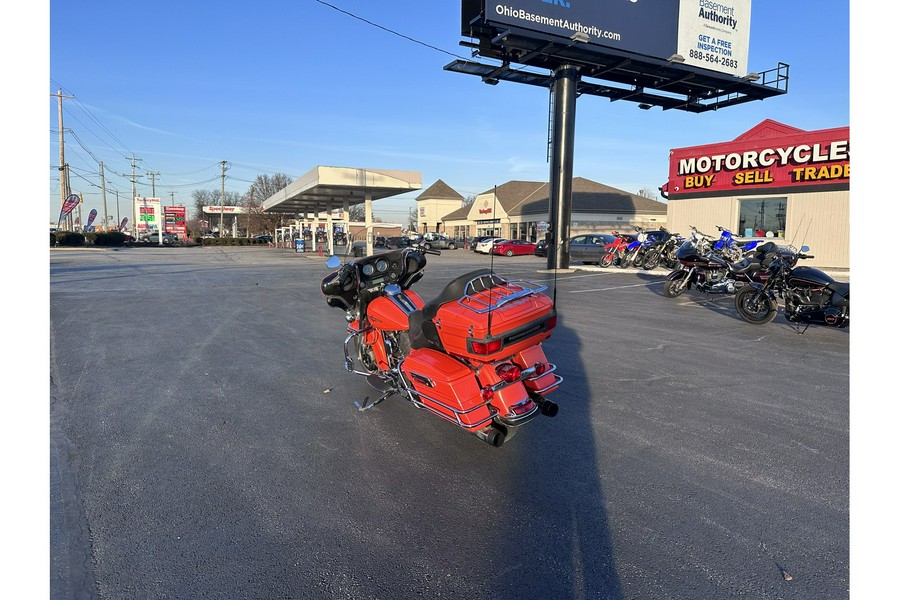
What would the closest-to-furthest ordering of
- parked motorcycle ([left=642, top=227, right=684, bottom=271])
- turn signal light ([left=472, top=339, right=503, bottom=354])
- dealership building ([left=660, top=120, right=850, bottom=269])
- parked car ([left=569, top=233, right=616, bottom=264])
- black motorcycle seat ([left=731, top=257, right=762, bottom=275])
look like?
1. turn signal light ([left=472, top=339, right=503, bottom=354])
2. black motorcycle seat ([left=731, top=257, right=762, bottom=275])
3. parked motorcycle ([left=642, top=227, right=684, bottom=271])
4. dealership building ([left=660, top=120, right=850, bottom=269])
5. parked car ([left=569, top=233, right=616, bottom=264])

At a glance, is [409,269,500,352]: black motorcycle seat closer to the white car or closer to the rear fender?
the rear fender

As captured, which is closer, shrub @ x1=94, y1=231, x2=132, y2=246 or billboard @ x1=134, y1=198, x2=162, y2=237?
shrub @ x1=94, y1=231, x2=132, y2=246

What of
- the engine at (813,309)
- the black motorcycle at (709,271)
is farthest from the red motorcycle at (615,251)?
the engine at (813,309)

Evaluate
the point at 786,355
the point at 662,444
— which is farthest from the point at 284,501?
the point at 786,355

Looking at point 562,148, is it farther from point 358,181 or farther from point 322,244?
point 322,244

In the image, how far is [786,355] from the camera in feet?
23.3

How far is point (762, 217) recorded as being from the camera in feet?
77.0

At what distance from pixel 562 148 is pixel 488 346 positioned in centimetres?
1845

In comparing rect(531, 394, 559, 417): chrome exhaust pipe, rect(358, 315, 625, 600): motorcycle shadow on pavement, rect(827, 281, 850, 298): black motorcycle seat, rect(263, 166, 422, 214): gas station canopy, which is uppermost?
rect(263, 166, 422, 214): gas station canopy

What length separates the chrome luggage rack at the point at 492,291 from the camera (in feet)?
12.6

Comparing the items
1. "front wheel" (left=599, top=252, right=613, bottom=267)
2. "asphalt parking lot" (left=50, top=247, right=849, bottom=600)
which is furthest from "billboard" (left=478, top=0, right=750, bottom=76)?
"asphalt parking lot" (left=50, top=247, right=849, bottom=600)

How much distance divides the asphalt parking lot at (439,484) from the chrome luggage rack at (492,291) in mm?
267

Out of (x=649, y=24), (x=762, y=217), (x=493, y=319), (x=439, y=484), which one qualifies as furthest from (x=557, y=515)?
(x=762, y=217)

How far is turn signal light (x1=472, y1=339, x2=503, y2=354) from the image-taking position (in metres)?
3.67
